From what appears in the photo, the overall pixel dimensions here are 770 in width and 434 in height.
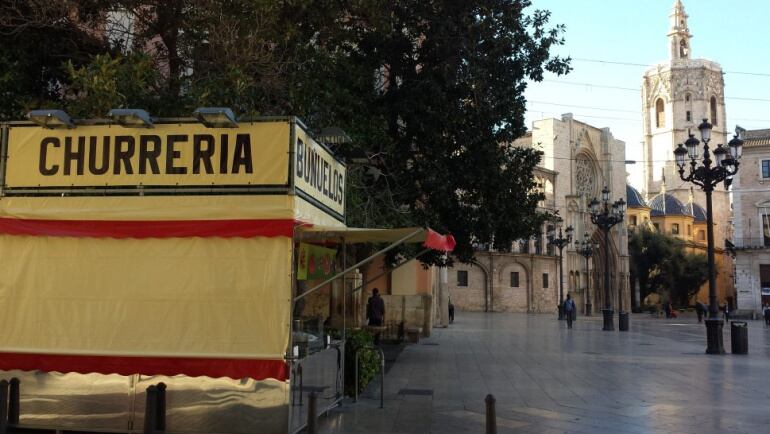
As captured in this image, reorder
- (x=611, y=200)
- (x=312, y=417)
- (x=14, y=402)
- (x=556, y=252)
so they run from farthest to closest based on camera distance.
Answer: (x=611, y=200), (x=556, y=252), (x=14, y=402), (x=312, y=417)

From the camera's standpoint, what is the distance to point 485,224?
16.0 metres

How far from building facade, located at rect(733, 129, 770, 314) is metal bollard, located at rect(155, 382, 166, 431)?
192 ft

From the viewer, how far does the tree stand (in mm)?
68188

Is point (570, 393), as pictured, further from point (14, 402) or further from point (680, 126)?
point (680, 126)

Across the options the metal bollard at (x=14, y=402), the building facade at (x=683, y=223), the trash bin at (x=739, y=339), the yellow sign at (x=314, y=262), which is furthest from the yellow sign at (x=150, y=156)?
the building facade at (x=683, y=223)

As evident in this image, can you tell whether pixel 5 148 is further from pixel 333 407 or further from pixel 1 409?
pixel 333 407

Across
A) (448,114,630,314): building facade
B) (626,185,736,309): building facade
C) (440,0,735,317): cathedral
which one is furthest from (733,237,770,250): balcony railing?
(626,185,736,309): building facade

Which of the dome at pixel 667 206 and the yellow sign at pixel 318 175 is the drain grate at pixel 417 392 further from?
the dome at pixel 667 206

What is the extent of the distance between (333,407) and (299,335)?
6.60ft

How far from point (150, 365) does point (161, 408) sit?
490mm

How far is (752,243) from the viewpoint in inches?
2237

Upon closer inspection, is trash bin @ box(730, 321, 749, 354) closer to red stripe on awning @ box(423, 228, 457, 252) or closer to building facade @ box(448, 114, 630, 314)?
red stripe on awning @ box(423, 228, 457, 252)

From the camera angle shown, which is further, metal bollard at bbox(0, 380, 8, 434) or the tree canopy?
the tree canopy

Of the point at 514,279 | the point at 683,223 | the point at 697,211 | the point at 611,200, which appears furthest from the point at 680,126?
the point at 514,279
